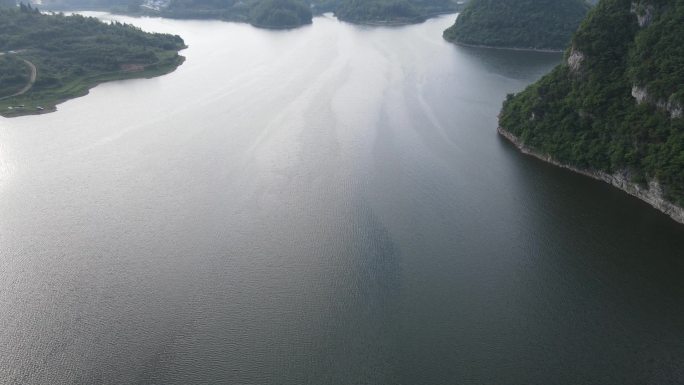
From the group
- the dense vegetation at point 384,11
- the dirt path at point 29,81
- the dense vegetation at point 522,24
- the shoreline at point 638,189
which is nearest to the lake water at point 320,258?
the shoreline at point 638,189

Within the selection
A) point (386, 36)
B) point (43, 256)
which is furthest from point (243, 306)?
point (386, 36)

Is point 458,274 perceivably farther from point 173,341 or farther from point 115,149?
point 115,149

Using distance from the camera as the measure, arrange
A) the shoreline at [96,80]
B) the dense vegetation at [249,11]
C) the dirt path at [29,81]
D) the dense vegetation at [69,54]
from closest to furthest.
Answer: the shoreline at [96,80]
the dirt path at [29,81]
the dense vegetation at [69,54]
the dense vegetation at [249,11]

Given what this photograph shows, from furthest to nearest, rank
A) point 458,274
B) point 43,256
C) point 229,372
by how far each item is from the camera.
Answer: point 43,256 < point 458,274 < point 229,372

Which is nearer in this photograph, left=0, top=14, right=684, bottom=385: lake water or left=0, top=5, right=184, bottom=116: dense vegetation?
left=0, top=14, right=684, bottom=385: lake water

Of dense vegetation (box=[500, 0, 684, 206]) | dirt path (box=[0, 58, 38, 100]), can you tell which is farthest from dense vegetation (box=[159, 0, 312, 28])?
dense vegetation (box=[500, 0, 684, 206])

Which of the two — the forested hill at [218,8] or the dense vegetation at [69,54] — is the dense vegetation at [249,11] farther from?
the dense vegetation at [69,54]

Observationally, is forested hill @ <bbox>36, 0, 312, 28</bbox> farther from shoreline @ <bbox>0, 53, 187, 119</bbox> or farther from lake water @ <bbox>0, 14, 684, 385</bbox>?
lake water @ <bbox>0, 14, 684, 385</bbox>
